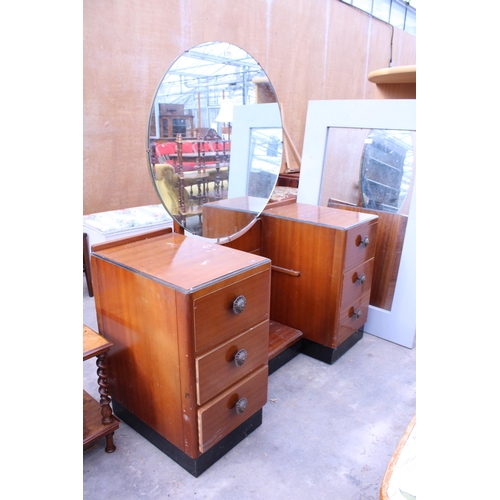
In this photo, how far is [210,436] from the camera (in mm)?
1112

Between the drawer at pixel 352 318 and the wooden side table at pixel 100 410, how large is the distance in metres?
0.96

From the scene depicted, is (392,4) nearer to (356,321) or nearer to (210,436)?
(356,321)

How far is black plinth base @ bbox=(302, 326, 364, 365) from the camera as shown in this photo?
1740 millimetres

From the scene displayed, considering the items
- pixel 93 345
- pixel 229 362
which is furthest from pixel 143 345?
pixel 229 362

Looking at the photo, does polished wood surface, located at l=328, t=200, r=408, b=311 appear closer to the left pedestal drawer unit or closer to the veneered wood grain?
the left pedestal drawer unit

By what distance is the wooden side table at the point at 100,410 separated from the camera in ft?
3.74

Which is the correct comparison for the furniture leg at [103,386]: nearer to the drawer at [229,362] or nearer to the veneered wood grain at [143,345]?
the veneered wood grain at [143,345]

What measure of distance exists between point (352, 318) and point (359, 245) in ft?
1.16

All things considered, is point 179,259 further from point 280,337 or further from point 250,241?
point 280,337

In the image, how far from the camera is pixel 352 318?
1.77 m

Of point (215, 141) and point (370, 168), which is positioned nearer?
point (215, 141)

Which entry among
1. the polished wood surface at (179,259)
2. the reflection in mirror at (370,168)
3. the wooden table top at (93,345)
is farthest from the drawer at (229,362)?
the reflection in mirror at (370,168)

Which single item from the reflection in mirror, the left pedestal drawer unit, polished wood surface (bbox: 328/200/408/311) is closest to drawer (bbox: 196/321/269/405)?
the left pedestal drawer unit
